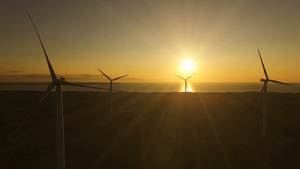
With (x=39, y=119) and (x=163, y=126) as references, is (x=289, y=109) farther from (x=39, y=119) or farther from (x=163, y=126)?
(x=39, y=119)

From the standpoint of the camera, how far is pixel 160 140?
2827 cm

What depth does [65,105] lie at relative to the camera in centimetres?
5231

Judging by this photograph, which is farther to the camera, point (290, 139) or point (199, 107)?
point (199, 107)

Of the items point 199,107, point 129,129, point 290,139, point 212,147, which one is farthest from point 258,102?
point 129,129

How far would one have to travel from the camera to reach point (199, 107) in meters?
49.9

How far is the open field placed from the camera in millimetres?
21956

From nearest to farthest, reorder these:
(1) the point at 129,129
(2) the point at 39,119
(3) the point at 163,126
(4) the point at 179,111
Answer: (1) the point at 129,129 → (3) the point at 163,126 → (2) the point at 39,119 → (4) the point at 179,111

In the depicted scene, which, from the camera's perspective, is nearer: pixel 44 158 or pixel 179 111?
pixel 44 158

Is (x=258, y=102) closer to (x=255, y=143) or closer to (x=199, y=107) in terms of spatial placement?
(x=199, y=107)

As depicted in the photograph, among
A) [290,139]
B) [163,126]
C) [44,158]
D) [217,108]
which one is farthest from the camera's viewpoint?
[217,108]

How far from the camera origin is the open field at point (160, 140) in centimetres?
2196

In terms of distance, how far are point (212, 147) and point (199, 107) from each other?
2439 cm

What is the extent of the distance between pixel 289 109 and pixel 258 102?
849 centimetres

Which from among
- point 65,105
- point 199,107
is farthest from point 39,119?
point 199,107
